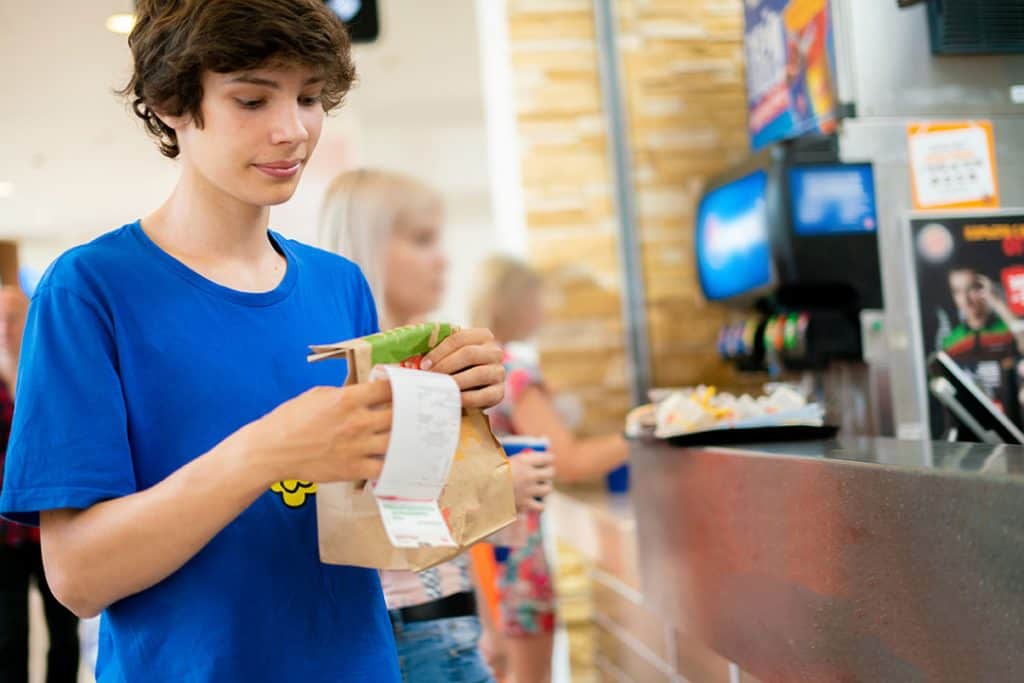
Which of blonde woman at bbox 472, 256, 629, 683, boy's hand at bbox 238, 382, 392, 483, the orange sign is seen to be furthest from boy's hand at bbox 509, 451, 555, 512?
blonde woman at bbox 472, 256, 629, 683

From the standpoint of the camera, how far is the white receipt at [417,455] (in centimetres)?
121

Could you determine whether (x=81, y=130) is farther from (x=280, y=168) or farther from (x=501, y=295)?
(x=280, y=168)

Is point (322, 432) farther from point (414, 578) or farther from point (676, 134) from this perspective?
point (676, 134)

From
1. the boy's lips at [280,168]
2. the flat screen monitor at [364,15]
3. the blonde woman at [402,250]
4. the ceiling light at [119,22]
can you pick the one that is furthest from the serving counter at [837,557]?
the ceiling light at [119,22]

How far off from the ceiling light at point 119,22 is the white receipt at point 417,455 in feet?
11.0

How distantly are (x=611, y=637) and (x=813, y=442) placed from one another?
2450 mm

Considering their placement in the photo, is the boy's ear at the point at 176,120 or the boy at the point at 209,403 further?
the boy's ear at the point at 176,120

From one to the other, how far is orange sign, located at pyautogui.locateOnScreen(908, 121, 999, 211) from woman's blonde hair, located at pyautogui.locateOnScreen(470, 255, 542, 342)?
156cm

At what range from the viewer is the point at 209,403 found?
1.34 meters

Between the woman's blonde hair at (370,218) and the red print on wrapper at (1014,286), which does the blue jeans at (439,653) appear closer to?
the woman's blonde hair at (370,218)

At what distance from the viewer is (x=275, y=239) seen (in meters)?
1.56

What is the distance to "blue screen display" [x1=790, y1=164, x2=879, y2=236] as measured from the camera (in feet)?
10.4

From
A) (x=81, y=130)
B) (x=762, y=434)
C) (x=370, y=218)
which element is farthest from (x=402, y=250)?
(x=81, y=130)

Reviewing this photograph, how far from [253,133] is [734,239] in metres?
2.89
